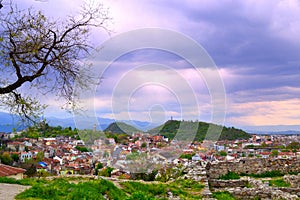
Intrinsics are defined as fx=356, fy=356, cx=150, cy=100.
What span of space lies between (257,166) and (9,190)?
1098cm

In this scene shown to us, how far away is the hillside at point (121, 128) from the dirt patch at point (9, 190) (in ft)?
19.7

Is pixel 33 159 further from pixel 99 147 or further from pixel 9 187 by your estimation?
pixel 9 187

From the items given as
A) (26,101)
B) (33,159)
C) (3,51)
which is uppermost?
(3,51)

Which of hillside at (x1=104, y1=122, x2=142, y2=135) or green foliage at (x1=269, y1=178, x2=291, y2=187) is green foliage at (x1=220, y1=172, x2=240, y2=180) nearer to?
green foliage at (x1=269, y1=178, x2=291, y2=187)

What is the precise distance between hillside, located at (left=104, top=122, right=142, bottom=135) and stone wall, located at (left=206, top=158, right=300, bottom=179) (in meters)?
3.77

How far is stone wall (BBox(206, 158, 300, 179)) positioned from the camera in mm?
15625

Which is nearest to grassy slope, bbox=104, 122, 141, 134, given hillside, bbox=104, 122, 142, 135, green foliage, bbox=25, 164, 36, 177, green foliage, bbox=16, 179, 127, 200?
hillside, bbox=104, 122, 142, 135

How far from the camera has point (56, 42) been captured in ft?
35.7

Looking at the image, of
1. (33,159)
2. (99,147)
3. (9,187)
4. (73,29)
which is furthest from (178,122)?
(33,159)

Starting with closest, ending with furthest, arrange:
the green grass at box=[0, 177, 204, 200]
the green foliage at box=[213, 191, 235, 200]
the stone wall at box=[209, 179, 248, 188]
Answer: the green grass at box=[0, 177, 204, 200] < the green foliage at box=[213, 191, 235, 200] < the stone wall at box=[209, 179, 248, 188]

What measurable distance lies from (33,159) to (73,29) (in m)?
15.2

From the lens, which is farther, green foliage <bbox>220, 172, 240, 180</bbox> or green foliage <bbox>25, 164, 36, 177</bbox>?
green foliage <bbox>25, 164, 36, 177</bbox>

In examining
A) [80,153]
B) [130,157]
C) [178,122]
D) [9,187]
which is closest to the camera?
[9,187]

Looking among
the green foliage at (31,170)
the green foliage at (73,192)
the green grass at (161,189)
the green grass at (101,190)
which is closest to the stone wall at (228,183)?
the green grass at (101,190)
